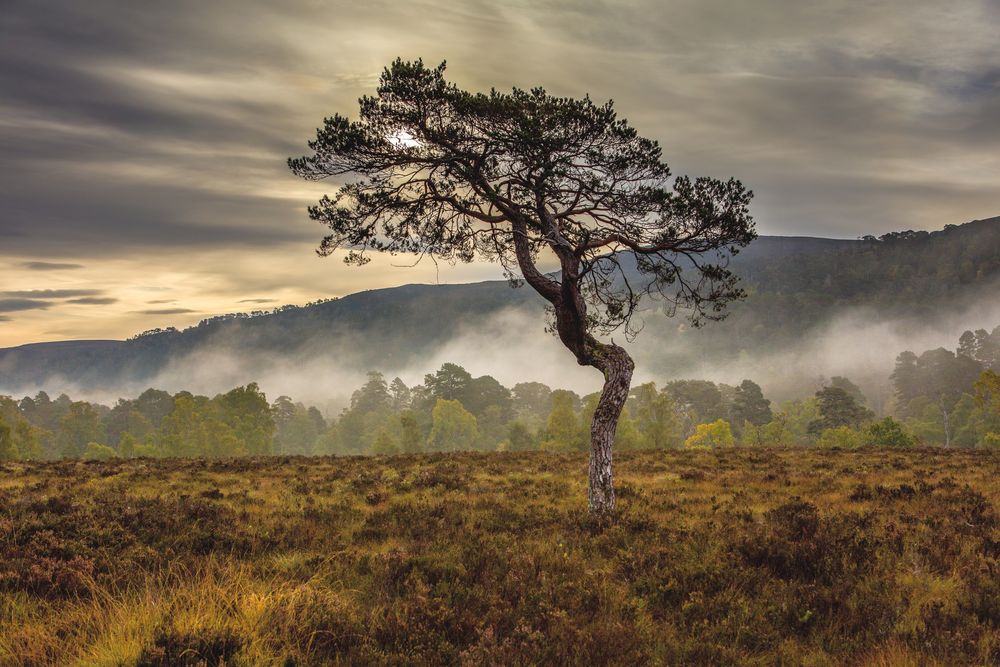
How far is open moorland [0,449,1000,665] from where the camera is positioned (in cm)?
435

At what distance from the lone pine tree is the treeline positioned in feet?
94.5

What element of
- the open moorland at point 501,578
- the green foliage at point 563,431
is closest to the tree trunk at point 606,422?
the open moorland at point 501,578

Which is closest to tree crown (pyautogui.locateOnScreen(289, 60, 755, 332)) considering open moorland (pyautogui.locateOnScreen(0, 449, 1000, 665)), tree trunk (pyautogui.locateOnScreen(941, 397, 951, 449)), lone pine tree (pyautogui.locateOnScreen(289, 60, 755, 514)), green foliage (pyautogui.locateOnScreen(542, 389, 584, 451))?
lone pine tree (pyautogui.locateOnScreen(289, 60, 755, 514))

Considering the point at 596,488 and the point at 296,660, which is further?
the point at 596,488

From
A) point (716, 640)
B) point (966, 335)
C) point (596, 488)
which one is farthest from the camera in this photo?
point (966, 335)

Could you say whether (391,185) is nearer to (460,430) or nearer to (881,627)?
(881,627)

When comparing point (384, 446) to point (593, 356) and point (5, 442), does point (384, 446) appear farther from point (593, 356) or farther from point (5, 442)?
point (593, 356)

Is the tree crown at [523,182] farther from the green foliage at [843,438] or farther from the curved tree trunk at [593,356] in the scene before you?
the green foliage at [843,438]

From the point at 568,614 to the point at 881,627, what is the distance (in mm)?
3004

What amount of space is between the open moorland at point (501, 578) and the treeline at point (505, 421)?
93.4 ft

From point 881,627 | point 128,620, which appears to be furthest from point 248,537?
point 881,627

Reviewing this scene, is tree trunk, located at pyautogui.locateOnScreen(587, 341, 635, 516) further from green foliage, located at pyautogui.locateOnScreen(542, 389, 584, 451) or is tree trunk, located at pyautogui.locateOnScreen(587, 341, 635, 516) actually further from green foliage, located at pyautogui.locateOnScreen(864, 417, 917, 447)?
green foliage, located at pyautogui.locateOnScreen(542, 389, 584, 451)

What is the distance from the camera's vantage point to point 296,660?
4070 mm

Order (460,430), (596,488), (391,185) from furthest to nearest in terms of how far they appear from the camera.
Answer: (460,430), (391,185), (596,488)
